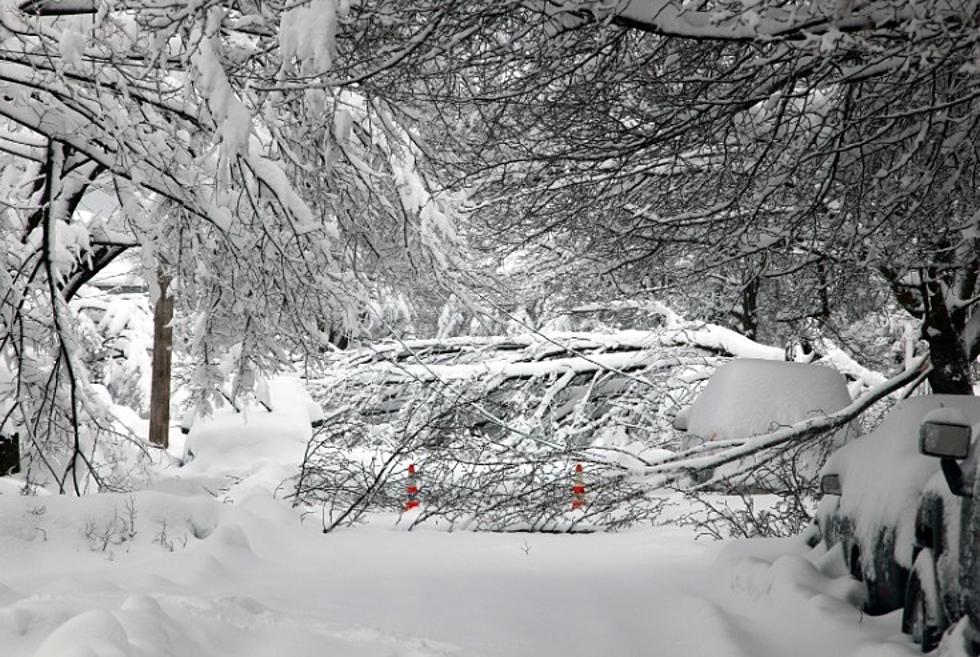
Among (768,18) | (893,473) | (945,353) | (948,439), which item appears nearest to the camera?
(948,439)

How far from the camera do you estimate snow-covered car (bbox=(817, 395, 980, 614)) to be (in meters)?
4.67

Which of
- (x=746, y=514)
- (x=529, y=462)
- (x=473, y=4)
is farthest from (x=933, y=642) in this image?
(x=746, y=514)

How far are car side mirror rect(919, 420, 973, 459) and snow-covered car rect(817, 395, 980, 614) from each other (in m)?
0.12

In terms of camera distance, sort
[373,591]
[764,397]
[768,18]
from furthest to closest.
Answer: [764,397] → [373,591] → [768,18]

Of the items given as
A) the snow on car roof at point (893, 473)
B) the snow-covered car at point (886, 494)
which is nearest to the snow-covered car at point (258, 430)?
the snow-covered car at point (886, 494)

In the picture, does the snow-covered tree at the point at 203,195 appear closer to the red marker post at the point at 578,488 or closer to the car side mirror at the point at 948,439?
the red marker post at the point at 578,488

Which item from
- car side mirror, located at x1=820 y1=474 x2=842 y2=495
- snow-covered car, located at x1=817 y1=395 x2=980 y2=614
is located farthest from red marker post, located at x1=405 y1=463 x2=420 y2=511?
snow-covered car, located at x1=817 y1=395 x2=980 y2=614

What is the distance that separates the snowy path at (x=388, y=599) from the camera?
4395mm

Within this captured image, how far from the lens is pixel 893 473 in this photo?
4.89 metres

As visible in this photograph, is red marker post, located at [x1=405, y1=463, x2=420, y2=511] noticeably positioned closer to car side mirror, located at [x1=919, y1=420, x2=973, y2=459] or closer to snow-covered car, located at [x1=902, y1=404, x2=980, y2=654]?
snow-covered car, located at [x1=902, y1=404, x2=980, y2=654]

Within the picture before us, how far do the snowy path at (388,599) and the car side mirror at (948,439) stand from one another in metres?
0.91

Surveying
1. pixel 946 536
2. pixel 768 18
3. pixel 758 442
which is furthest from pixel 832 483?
pixel 768 18

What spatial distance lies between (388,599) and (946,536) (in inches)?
130

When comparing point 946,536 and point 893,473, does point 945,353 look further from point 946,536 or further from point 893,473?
point 946,536
